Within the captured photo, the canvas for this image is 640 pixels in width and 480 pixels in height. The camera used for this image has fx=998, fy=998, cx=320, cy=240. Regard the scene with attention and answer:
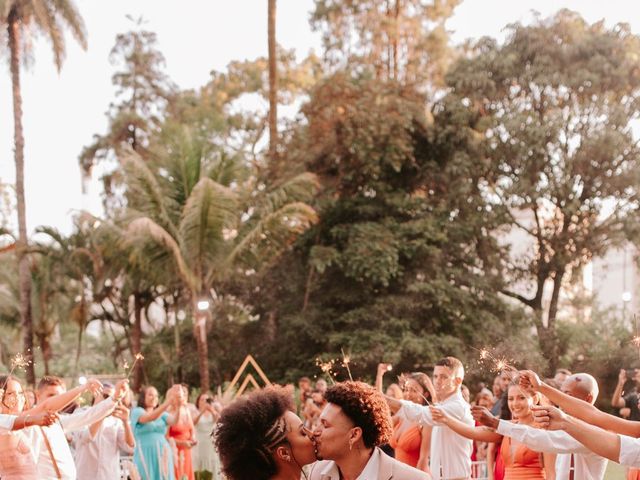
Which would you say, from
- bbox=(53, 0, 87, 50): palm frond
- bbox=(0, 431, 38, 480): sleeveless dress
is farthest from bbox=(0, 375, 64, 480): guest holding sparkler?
bbox=(53, 0, 87, 50): palm frond

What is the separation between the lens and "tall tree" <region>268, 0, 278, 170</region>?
95.7 feet

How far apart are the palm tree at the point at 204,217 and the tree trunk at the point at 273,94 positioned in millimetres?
3050

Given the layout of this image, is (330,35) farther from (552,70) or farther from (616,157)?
(616,157)

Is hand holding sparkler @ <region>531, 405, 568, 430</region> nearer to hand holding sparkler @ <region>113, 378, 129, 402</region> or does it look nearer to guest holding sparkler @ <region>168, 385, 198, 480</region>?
hand holding sparkler @ <region>113, 378, 129, 402</region>

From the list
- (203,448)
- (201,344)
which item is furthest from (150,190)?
(203,448)

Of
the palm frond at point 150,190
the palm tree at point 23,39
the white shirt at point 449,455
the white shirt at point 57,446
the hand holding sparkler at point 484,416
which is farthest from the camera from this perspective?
the palm tree at point 23,39

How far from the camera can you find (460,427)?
652 cm

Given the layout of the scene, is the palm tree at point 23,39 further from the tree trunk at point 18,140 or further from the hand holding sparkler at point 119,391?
the hand holding sparkler at point 119,391

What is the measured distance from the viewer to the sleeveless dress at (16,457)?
7.40 m

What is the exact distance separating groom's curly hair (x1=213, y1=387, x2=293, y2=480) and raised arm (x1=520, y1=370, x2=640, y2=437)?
1.44 meters

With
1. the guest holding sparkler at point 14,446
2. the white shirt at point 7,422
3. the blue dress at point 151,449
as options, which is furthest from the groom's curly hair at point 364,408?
the blue dress at point 151,449

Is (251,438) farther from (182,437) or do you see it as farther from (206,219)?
(206,219)

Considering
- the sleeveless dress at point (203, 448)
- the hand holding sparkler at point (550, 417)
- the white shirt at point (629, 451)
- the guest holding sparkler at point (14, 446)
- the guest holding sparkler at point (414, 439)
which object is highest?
the hand holding sparkler at point (550, 417)

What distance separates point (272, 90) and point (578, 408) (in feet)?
85.4
